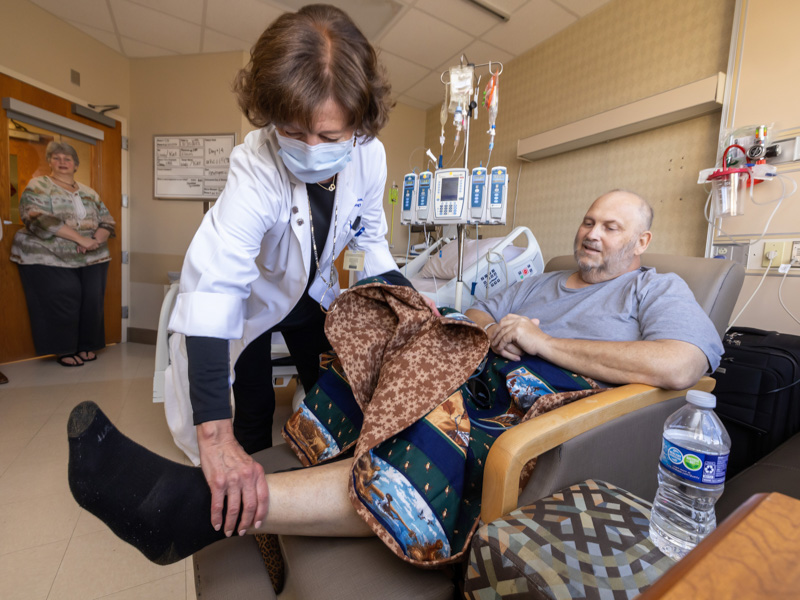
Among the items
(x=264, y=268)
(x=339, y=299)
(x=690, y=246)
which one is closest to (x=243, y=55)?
(x=264, y=268)

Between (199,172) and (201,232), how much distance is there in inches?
134

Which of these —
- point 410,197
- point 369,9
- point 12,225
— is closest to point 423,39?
point 369,9

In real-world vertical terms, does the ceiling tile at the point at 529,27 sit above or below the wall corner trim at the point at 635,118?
above

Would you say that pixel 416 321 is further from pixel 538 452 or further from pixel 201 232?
pixel 201 232

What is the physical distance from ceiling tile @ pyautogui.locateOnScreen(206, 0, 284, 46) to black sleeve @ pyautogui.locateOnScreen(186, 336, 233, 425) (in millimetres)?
2888

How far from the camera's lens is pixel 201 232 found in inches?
32.1

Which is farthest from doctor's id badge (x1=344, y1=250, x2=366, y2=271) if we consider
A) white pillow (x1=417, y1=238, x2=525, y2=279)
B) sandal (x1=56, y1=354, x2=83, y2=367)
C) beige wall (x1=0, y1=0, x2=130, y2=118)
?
beige wall (x1=0, y1=0, x2=130, y2=118)

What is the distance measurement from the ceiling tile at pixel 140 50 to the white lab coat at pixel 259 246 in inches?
140

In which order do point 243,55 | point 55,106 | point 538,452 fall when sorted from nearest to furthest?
point 538,452, point 55,106, point 243,55

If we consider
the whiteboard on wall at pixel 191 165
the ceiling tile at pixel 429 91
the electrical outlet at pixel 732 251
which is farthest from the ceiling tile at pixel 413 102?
the electrical outlet at pixel 732 251

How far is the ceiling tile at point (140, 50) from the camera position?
3.47 metres

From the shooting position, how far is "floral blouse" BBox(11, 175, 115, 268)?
9.65 feet

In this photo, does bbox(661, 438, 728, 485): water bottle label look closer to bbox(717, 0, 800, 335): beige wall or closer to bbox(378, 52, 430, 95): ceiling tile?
bbox(717, 0, 800, 335): beige wall

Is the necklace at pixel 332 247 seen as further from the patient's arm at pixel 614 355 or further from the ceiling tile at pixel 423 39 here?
the ceiling tile at pixel 423 39
